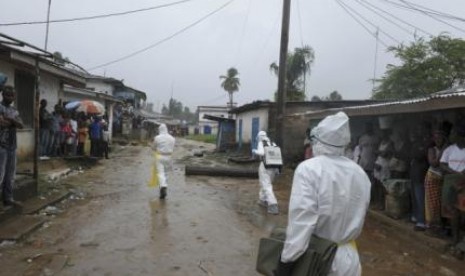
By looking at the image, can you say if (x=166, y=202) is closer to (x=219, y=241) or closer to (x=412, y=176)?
Result: (x=219, y=241)

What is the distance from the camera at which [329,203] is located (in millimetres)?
3242

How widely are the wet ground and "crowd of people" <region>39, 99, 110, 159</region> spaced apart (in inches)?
157

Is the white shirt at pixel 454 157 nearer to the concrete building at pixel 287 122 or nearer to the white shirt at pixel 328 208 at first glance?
the white shirt at pixel 328 208

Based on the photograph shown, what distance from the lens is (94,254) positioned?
6.85 metres

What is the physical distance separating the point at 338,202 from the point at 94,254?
4.53 metres

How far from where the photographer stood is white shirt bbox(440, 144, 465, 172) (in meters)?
7.56

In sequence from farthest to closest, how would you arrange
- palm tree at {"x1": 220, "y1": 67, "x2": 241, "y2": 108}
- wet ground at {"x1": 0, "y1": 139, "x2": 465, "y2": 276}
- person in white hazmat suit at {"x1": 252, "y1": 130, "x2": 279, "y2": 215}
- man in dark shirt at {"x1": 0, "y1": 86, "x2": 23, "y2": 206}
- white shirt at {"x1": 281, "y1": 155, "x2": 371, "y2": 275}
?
palm tree at {"x1": 220, "y1": 67, "x2": 241, "y2": 108}
person in white hazmat suit at {"x1": 252, "y1": 130, "x2": 279, "y2": 215}
man in dark shirt at {"x1": 0, "y1": 86, "x2": 23, "y2": 206}
wet ground at {"x1": 0, "y1": 139, "x2": 465, "y2": 276}
white shirt at {"x1": 281, "y1": 155, "x2": 371, "y2": 275}

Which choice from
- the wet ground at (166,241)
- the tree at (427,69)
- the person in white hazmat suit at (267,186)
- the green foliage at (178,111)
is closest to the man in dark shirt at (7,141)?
the wet ground at (166,241)

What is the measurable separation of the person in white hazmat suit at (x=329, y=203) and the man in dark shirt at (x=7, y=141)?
5953mm

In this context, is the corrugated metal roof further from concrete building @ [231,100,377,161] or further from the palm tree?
the palm tree

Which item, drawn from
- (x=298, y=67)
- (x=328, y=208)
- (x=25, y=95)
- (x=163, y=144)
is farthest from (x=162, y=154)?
(x=298, y=67)

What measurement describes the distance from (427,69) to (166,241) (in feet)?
86.6

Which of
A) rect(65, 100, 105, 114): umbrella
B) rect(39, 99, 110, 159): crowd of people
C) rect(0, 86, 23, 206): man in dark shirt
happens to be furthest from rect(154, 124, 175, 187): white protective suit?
rect(65, 100, 105, 114): umbrella

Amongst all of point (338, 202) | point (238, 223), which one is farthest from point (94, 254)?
point (338, 202)
